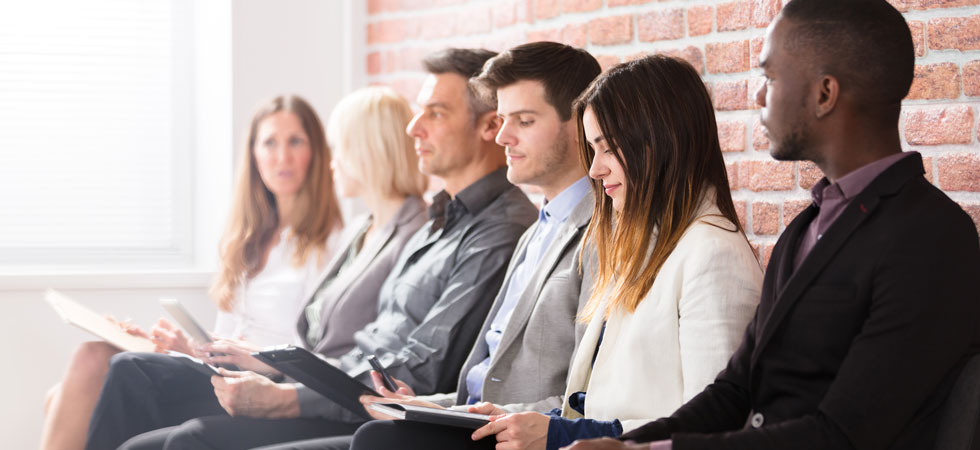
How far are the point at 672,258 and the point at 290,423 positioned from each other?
1.25m

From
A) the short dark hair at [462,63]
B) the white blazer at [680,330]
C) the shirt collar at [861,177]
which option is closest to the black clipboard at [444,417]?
the white blazer at [680,330]

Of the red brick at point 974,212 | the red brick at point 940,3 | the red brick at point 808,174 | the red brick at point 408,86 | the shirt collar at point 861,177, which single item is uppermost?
the red brick at point 940,3

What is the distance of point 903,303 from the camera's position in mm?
1361

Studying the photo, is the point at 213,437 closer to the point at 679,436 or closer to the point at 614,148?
the point at 614,148

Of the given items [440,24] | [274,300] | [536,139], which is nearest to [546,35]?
[440,24]

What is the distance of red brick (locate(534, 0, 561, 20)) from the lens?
3.19 metres

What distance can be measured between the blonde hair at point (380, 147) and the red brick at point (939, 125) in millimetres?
1589

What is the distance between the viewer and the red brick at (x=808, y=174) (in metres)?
2.26

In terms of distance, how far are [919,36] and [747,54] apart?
0.47 m

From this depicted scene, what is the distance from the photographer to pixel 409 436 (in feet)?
6.41

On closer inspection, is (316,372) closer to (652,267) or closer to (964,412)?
(652,267)

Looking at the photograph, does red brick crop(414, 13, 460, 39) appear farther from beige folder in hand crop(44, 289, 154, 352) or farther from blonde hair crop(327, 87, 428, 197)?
beige folder in hand crop(44, 289, 154, 352)

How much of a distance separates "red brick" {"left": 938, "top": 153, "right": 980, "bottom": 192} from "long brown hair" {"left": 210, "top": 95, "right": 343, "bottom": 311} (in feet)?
6.71

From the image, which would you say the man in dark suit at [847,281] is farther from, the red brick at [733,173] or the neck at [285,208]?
the neck at [285,208]
